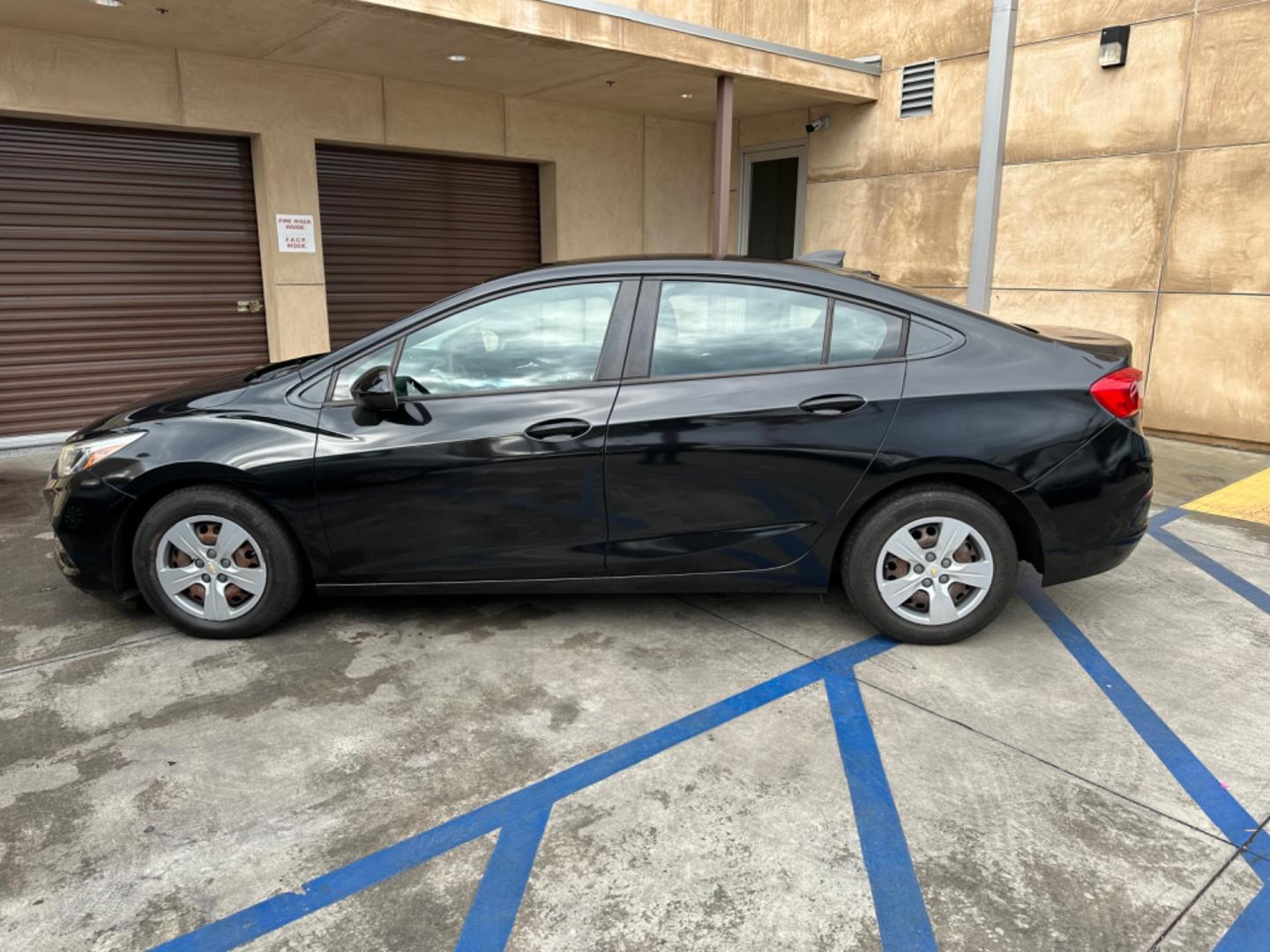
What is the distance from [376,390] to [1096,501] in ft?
9.60

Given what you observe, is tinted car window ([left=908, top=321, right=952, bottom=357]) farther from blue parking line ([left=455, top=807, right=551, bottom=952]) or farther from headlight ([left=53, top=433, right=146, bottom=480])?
headlight ([left=53, top=433, right=146, bottom=480])

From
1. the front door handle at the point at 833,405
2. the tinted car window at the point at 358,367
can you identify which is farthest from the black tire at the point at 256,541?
the front door handle at the point at 833,405

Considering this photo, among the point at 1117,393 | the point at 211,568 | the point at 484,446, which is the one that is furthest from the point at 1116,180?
the point at 211,568

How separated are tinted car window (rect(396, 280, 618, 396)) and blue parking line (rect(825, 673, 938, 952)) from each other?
1690mm

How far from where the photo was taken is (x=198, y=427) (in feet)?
12.2

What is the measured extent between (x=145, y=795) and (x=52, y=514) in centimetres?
161

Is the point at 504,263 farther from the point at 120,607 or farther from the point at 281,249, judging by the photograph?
the point at 120,607

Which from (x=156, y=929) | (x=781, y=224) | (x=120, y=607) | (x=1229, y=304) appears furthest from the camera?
(x=781, y=224)

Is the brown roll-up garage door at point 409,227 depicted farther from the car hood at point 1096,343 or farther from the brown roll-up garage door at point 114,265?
the car hood at point 1096,343

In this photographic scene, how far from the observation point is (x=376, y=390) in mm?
3568

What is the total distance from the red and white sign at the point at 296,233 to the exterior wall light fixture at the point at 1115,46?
730 centimetres

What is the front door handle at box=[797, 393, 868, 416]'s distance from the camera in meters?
3.61

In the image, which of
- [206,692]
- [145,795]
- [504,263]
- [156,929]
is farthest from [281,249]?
[156,929]

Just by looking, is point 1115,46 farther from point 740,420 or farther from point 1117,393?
point 740,420
